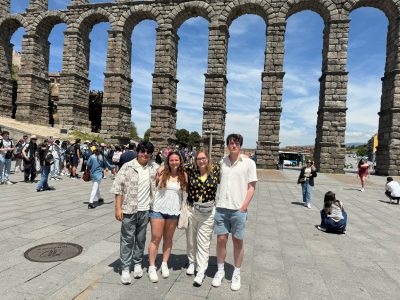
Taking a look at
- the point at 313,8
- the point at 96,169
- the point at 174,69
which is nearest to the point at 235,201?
the point at 96,169

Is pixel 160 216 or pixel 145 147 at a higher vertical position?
pixel 145 147

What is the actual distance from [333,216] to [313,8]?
2223cm

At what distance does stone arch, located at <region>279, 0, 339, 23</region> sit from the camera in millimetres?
21719

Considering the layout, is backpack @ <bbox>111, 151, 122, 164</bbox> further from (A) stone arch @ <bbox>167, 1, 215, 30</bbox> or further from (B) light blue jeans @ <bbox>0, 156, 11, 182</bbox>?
(A) stone arch @ <bbox>167, 1, 215, 30</bbox>

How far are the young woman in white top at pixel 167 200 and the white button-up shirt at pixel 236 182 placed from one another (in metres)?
0.55

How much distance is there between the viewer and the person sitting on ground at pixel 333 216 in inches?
245

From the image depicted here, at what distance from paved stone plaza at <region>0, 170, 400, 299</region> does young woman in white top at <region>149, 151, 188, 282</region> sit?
21.1 inches

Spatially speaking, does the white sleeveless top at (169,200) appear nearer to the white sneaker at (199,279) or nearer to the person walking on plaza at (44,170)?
the white sneaker at (199,279)

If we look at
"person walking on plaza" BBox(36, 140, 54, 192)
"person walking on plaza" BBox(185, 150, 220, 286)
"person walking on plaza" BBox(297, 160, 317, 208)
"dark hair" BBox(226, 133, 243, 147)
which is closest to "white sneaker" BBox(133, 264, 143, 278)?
"person walking on plaza" BBox(185, 150, 220, 286)

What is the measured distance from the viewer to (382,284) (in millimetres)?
3879

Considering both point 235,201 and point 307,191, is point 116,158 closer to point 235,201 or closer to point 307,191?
point 307,191

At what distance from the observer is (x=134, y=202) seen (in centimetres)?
370

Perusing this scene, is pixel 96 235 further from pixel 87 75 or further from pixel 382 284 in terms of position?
pixel 87 75

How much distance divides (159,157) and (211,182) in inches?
453
